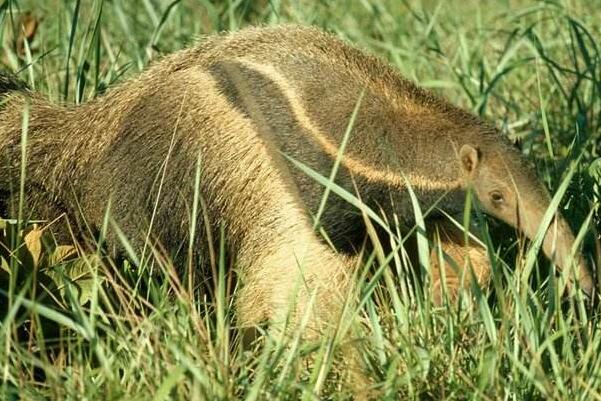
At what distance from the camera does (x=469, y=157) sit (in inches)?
229

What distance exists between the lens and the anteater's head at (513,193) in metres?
5.60

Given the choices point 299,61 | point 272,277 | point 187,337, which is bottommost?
point 272,277

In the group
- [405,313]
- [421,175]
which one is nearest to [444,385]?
[405,313]

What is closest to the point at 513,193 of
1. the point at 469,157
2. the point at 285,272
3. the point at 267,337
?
the point at 469,157

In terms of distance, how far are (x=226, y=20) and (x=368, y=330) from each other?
4.58 metres

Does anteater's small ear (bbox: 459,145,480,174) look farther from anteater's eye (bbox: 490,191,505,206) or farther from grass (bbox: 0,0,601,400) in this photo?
grass (bbox: 0,0,601,400)

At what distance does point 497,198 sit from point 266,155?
1.16 metres

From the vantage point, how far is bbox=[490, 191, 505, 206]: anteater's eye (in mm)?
5879

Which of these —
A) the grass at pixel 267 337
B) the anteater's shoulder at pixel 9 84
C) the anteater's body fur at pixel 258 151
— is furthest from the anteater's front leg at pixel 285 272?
the anteater's shoulder at pixel 9 84

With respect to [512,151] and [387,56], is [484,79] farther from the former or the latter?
[512,151]

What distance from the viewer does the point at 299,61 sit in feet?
20.5

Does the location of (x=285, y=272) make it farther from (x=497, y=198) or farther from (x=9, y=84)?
(x=9, y=84)

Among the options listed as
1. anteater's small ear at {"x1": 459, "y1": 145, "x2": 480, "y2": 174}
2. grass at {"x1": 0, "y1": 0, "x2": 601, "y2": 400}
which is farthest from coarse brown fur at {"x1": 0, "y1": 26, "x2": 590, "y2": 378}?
grass at {"x1": 0, "y1": 0, "x2": 601, "y2": 400}

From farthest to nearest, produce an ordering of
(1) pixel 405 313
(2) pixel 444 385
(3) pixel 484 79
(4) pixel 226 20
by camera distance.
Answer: (4) pixel 226 20, (3) pixel 484 79, (1) pixel 405 313, (2) pixel 444 385
